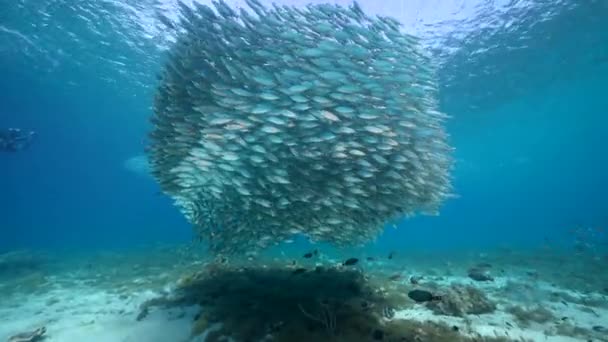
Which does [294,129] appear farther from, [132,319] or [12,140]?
[12,140]

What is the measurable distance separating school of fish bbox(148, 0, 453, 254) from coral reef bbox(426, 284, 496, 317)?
8.34 ft

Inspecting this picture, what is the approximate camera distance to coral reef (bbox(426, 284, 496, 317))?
9588 millimetres

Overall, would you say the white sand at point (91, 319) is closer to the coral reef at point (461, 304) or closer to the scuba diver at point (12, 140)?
the coral reef at point (461, 304)

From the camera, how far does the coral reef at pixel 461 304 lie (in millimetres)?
9588

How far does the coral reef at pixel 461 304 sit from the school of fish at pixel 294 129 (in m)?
2.54

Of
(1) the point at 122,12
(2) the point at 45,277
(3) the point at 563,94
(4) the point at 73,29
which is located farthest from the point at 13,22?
(3) the point at 563,94

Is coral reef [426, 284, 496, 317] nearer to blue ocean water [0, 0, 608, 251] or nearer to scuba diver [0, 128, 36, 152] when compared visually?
blue ocean water [0, 0, 608, 251]

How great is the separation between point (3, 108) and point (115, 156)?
130 feet

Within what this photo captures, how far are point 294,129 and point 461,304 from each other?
6.53 metres

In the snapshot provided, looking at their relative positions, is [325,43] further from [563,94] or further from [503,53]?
[563,94]

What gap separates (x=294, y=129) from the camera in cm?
851

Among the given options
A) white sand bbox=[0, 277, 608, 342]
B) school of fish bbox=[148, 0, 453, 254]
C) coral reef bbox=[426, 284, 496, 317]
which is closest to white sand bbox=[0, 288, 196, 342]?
white sand bbox=[0, 277, 608, 342]

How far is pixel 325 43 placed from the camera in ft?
29.0

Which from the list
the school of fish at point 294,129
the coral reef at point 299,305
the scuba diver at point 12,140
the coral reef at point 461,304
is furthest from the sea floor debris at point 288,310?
the scuba diver at point 12,140
